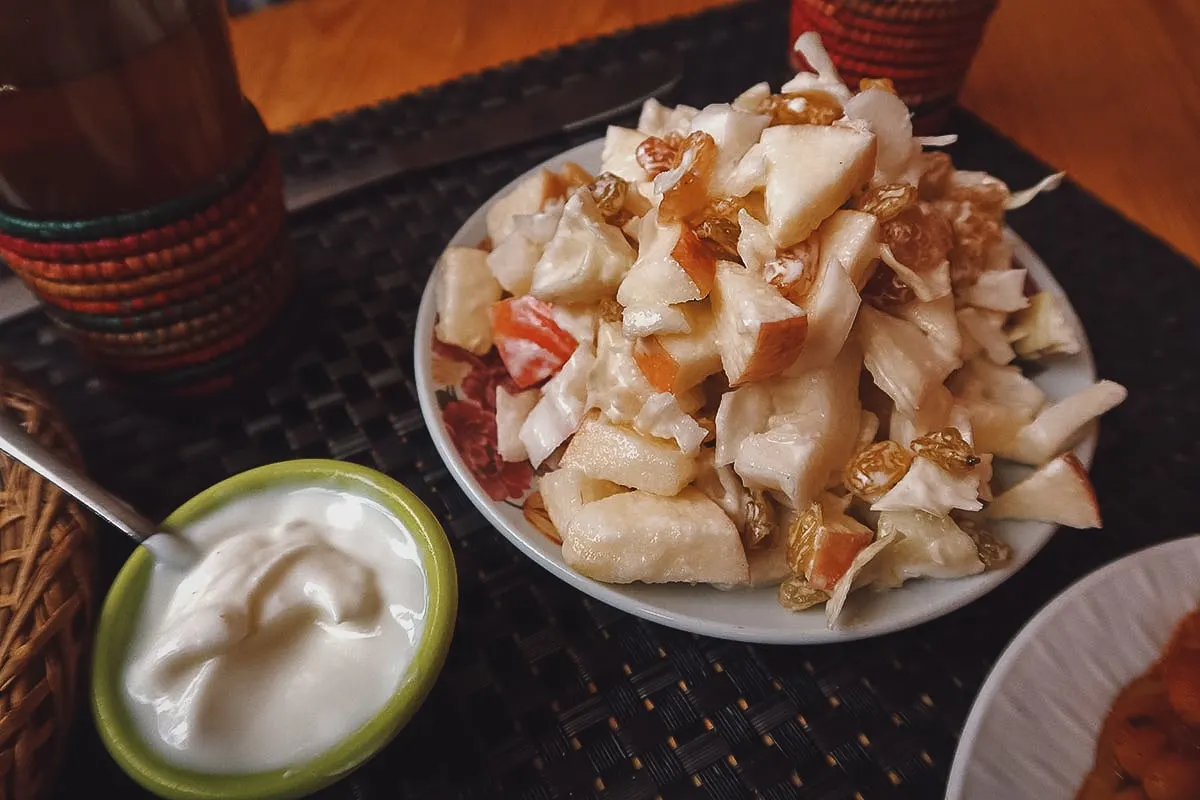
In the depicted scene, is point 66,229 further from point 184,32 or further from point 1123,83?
point 1123,83

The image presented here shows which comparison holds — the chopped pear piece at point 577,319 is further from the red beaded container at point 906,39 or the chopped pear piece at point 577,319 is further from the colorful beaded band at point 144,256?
the red beaded container at point 906,39

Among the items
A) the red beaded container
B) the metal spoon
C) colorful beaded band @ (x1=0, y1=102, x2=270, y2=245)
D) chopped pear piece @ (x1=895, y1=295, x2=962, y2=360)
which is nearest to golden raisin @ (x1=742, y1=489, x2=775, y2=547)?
chopped pear piece @ (x1=895, y1=295, x2=962, y2=360)

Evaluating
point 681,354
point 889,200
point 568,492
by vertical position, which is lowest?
point 568,492

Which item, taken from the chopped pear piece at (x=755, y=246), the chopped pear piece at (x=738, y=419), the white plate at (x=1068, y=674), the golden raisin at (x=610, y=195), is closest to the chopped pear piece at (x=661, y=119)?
the golden raisin at (x=610, y=195)

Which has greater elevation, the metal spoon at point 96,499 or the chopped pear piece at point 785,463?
the chopped pear piece at point 785,463

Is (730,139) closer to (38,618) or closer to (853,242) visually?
(853,242)

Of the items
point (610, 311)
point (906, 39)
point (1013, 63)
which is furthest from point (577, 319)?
point (1013, 63)

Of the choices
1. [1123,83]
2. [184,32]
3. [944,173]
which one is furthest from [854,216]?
[1123,83]

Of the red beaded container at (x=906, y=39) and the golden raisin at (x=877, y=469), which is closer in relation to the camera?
the golden raisin at (x=877, y=469)
